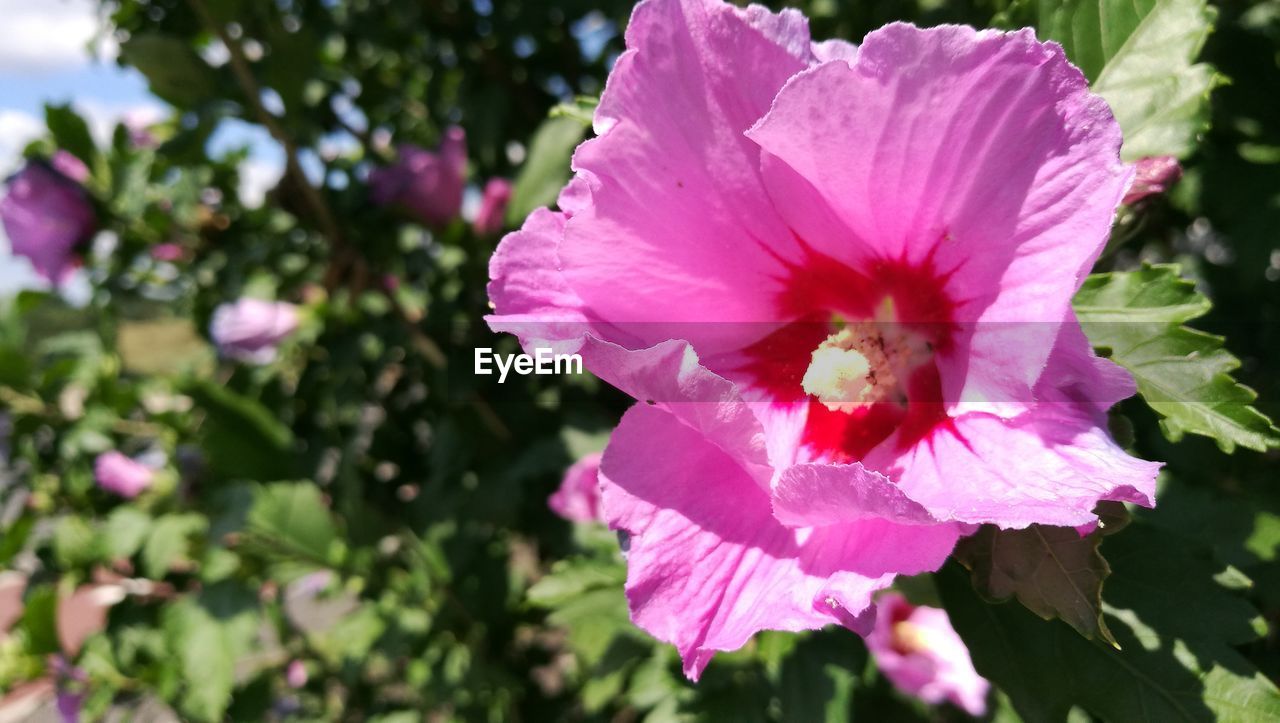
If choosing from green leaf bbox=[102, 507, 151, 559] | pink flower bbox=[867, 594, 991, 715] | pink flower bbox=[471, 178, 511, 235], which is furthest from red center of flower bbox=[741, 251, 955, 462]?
green leaf bbox=[102, 507, 151, 559]

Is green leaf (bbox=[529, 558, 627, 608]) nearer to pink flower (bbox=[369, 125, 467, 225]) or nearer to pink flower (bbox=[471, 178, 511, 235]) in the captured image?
pink flower (bbox=[471, 178, 511, 235])

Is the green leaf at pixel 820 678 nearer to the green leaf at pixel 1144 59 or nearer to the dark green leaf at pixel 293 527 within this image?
the green leaf at pixel 1144 59

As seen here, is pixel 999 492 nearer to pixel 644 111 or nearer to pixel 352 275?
pixel 644 111

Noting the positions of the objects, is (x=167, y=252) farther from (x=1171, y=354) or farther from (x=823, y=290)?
(x=1171, y=354)

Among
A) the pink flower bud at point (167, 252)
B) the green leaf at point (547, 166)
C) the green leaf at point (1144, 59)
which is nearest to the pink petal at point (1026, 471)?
the green leaf at point (1144, 59)

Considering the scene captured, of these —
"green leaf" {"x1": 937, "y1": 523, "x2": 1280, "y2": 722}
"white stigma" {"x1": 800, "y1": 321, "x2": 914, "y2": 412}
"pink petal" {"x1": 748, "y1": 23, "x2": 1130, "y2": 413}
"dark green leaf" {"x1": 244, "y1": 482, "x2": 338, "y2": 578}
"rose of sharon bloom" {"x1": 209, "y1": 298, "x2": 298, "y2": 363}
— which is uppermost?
"pink petal" {"x1": 748, "y1": 23, "x2": 1130, "y2": 413}

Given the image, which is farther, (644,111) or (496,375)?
(496,375)

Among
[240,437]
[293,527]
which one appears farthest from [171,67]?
[293,527]

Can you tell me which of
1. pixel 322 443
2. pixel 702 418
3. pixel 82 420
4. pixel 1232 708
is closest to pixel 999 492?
pixel 702 418
